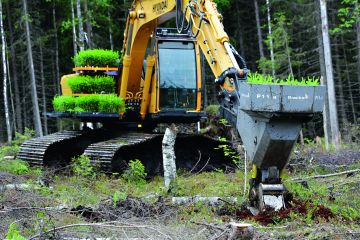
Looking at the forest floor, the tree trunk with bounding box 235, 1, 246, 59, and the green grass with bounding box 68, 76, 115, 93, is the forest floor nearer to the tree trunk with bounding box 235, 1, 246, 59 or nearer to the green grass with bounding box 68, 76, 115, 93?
the green grass with bounding box 68, 76, 115, 93

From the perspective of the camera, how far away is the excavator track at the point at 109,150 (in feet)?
36.8

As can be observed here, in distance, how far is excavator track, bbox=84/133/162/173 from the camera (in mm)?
11219

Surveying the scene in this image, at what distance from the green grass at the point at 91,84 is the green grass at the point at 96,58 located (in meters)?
0.42

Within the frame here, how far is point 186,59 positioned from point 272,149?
6154 mm

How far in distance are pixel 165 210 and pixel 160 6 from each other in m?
5.28

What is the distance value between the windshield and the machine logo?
1246mm

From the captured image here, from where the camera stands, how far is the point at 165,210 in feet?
24.2

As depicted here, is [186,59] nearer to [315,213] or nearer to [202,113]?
[202,113]

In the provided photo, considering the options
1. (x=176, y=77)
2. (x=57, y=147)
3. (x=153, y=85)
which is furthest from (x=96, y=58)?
(x=57, y=147)

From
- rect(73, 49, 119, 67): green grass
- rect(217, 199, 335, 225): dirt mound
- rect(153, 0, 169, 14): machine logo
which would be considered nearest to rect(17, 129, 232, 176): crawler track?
rect(73, 49, 119, 67): green grass

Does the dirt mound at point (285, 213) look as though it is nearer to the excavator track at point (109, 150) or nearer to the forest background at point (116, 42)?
the excavator track at point (109, 150)

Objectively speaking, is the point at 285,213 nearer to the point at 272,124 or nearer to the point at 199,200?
the point at 272,124

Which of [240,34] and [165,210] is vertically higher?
[240,34]

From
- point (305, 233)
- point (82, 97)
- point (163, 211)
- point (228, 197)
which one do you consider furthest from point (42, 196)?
point (82, 97)
